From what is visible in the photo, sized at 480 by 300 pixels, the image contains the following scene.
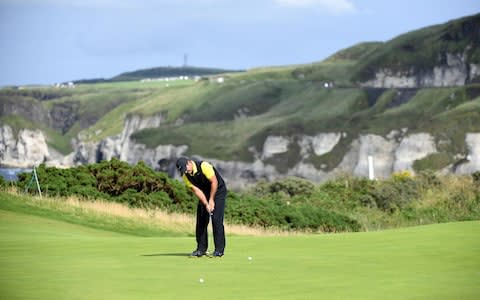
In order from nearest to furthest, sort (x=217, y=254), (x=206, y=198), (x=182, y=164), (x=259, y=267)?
(x=259, y=267), (x=182, y=164), (x=217, y=254), (x=206, y=198)

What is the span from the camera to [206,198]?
20.2 m

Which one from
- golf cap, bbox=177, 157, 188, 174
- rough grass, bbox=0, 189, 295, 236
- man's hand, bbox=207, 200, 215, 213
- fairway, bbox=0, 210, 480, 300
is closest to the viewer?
fairway, bbox=0, 210, 480, 300

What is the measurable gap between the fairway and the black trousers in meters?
0.38

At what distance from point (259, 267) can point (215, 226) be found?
7.72ft

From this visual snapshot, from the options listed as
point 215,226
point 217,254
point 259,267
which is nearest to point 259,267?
point 259,267

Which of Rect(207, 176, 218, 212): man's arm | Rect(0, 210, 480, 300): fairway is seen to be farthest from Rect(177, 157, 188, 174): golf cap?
Rect(0, 210, 480, 300): fairway

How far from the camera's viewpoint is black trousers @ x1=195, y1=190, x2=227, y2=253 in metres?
19.8

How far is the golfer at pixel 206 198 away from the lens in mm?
19766

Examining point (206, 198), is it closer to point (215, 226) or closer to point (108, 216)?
point (215, 226)

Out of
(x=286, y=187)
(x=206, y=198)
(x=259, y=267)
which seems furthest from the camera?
(x=286, y=187)

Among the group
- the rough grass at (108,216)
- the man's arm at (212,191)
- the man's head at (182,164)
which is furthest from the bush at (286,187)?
the man's head at (182,164)

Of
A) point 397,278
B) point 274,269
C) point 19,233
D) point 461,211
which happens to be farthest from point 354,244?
point 461,211

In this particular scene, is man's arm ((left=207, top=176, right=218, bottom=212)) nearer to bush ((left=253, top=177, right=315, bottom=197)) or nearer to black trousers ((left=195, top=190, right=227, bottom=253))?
black trousers ((left=195, top=190, right=227, bottom=253))

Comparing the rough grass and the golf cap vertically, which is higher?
the golf cap
